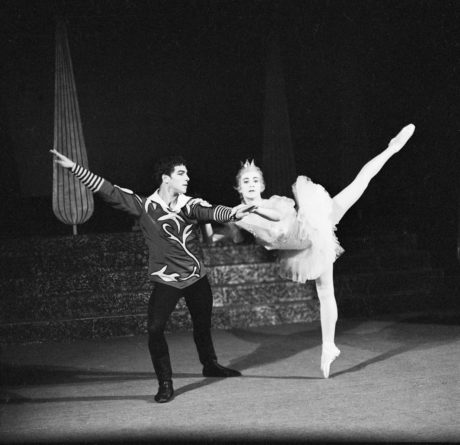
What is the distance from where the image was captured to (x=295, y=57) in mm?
10375

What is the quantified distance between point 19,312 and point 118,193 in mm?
3368

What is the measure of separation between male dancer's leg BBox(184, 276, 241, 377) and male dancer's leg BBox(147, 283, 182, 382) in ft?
0.65

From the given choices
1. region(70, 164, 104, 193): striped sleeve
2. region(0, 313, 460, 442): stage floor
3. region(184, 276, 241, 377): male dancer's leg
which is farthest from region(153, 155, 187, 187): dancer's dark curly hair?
region(0, 313, 460, 442): stage floor

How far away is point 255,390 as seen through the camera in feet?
14.1

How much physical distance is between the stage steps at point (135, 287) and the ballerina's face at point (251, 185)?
8.76 feet

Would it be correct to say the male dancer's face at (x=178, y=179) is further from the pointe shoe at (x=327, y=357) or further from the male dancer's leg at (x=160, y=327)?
the pointe shoe at (x=327, y=357)

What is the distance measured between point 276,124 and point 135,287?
3.72 metres

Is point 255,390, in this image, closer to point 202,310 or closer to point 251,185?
point 202,310

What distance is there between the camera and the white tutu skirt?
15.1 feet

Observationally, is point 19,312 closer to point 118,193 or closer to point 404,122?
point 118,193

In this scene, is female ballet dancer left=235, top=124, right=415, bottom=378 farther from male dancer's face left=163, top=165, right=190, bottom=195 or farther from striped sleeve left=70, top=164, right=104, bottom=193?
striped sleeve left=70, top=164, right=104, bottom=193

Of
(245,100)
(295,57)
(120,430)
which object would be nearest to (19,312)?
(120,430)

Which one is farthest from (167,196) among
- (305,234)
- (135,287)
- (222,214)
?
(135,287)

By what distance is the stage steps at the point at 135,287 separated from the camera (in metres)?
6.99
